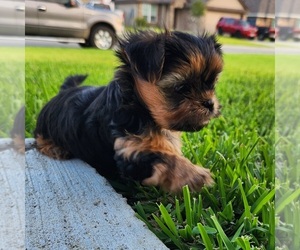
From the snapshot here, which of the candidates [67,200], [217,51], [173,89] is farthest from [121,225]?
[217,51]

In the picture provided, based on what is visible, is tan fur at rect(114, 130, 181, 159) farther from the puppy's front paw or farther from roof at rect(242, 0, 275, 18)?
roof at rect(242, 0, 275, 18)

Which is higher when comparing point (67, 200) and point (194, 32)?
point (194, 32)

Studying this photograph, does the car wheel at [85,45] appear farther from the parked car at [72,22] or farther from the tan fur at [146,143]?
the tan fur at [146,143]

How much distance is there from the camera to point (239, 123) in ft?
4.00

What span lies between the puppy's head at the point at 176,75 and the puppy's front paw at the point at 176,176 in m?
0.07

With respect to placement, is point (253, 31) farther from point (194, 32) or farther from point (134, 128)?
point (134, 128)

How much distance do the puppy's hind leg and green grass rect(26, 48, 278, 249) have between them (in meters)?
0.05

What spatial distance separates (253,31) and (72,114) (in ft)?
1.40

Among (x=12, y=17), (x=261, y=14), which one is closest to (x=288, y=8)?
(x=261, y=14)

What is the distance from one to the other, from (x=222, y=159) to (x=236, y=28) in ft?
0.90

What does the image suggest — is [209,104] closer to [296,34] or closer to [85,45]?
[296,34]

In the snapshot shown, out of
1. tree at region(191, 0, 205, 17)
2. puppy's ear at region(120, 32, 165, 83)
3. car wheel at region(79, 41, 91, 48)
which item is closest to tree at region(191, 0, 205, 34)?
tree at region(191, 0, 205, 17)

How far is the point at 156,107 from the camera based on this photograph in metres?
0.86

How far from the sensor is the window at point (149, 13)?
3.02 ft
